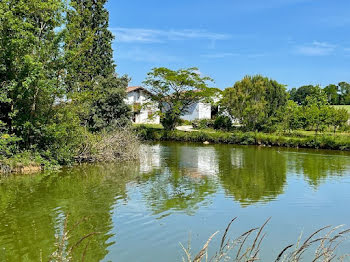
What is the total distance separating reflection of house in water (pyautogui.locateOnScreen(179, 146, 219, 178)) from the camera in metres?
19.0

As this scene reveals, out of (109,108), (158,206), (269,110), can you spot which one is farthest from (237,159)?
(269,110)

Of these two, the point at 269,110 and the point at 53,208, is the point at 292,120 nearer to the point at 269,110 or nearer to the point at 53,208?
the point at 269,110

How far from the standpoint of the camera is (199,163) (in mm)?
22391

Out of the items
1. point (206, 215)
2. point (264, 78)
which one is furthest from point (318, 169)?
point (264, 78)

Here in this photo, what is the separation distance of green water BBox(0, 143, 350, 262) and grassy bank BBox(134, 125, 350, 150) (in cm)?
1124

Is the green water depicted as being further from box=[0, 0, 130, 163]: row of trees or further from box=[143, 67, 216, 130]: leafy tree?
box=[143, 67, 216, 130]: leafy tree

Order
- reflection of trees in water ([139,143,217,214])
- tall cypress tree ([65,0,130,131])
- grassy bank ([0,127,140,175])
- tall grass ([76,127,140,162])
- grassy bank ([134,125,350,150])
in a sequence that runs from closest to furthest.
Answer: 1. reflection of trees in water ([139,143,217,214])
2. grassy bank ([0,127,140,175])
3. tall grass ([76,127,140,162])
4. tall cypress tree ([65,0,130,131])
5. grassy bank ([134,125,350,150])

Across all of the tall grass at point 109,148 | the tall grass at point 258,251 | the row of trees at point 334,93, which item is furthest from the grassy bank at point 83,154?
the row of trees at point 334,93

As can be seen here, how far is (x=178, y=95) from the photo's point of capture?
43.3 m

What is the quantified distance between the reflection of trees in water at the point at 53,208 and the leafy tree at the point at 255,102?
2614 cm

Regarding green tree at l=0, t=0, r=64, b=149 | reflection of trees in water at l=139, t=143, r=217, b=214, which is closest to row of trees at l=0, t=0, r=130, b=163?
green tree at l=0, t=0, r=64, b=149

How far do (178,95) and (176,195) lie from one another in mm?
30531

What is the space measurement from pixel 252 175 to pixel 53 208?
10819 millimetres

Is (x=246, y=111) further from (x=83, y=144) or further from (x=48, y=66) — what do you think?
(x=48, y=66)
